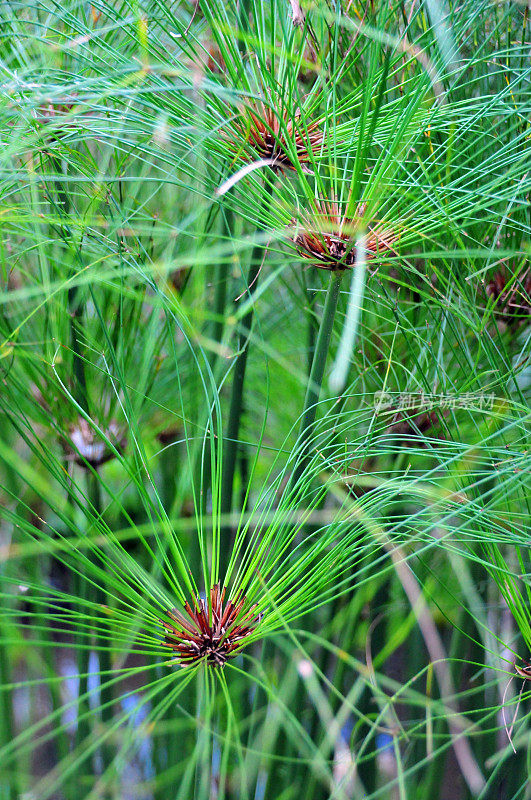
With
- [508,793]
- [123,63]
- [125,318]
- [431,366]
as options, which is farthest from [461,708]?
[123,63]

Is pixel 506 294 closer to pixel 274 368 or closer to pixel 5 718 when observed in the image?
pixel 274 368

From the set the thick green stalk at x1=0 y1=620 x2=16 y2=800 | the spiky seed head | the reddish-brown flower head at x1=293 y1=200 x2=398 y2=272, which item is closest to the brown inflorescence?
the reddish-brown flower head at x1=293 y1=200 x2=398 y2=272

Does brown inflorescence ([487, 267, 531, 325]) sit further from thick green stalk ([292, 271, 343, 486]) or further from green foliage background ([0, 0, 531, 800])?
thick green stalk ([292, 271, 343, 486])

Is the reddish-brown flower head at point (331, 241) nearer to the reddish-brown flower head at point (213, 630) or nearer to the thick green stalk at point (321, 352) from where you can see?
the thick green stalk at point (321, 352)

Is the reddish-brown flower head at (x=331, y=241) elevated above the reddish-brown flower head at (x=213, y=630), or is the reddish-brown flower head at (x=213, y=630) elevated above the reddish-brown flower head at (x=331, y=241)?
the reddish-brown flower head at (x=331, y=241)

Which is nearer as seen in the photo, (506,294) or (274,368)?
(506,294)

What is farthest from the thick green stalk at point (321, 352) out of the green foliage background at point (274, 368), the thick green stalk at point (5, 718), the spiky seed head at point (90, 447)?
the thick green stalk at point (5, 718)

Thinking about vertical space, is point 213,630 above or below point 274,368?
below

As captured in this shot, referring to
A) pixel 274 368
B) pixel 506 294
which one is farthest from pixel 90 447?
pixel 506 294

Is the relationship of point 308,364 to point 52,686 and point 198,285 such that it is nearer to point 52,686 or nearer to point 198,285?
point 198,285
